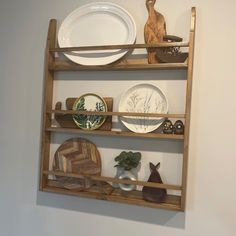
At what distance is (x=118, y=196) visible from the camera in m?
1.27

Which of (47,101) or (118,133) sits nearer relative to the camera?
(118,133)

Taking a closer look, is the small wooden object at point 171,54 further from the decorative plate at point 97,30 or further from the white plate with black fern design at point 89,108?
the white plate with black fern design at point 89,108

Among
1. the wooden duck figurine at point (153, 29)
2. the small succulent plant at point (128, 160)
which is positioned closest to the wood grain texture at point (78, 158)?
the small succulent plant at point (128, 160)

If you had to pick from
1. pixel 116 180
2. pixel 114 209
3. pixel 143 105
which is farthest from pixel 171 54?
pixel 114 209

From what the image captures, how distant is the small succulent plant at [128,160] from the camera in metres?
1.24

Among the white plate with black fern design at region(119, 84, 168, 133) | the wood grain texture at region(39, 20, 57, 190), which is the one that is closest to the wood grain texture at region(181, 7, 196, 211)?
the white plate with black fern design at region(119, 84, 168, 133)

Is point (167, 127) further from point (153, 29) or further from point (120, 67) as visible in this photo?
point (153, 29)

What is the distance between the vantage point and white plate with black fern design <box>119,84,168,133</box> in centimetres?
126

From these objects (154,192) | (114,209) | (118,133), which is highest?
(118,133)

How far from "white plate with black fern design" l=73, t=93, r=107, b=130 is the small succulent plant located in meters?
0.19

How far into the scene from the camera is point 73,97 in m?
1.40

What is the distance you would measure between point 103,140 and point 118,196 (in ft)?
0.90
